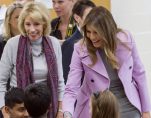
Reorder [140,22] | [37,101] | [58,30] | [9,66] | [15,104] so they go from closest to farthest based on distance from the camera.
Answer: [37,101] → [15,104] → [9,66] → [58,30] → [140,22]

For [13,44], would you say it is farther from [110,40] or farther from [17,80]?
[110,40]

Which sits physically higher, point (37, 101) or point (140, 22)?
point (37, 101)

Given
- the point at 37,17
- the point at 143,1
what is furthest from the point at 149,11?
the point at 37,17

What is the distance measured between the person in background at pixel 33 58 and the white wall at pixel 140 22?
1.83 meters

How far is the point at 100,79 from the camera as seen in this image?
2693 mm

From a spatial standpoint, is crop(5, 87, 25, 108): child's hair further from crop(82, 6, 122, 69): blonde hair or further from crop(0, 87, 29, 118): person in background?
crop(82, 6, 122, 69): blonde hair

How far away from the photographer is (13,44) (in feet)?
10.3

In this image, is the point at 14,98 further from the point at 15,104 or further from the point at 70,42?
the point at 70,42

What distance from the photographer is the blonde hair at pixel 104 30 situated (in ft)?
8.38

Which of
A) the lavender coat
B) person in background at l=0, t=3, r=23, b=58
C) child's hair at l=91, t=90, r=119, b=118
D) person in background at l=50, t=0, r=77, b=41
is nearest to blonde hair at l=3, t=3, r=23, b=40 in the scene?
person in background at l=0, t=3, r=23, b=58

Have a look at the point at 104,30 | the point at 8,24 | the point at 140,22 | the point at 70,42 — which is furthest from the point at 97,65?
the point at 140,22

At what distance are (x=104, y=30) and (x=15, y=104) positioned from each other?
30.7 inches

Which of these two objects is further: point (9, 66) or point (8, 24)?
point (8, 24)

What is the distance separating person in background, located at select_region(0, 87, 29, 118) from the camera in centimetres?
281
